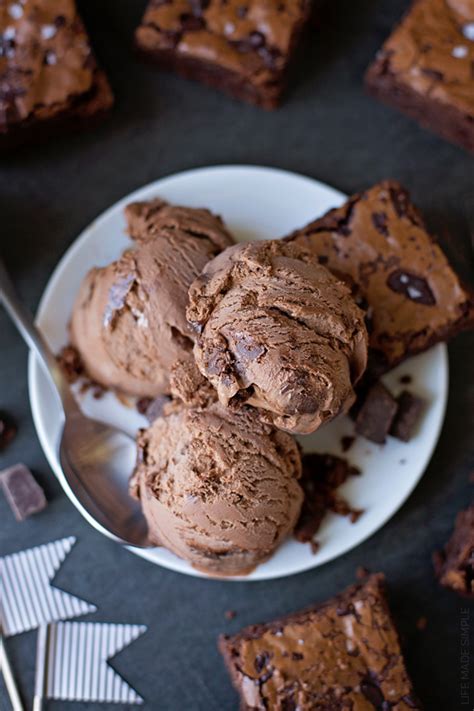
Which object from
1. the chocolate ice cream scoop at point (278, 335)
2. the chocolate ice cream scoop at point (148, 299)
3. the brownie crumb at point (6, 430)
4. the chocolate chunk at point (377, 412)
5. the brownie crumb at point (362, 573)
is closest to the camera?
the chocolate ice cream scoop at point (278, 335)

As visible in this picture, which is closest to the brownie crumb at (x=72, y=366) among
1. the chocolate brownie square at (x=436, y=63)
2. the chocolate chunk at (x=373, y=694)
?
the chocolate chunk at (x=373, y=694)

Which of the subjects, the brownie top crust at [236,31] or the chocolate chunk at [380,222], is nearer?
the chocolate chunk at [380,222]

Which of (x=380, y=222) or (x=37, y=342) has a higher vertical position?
(x=380, y=222)

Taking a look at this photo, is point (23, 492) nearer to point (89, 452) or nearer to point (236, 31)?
point (89, 452)

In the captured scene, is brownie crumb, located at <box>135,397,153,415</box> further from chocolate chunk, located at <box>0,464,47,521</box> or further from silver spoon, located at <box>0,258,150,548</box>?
chocolate chunk, located at <box>0,464,47,521</box>

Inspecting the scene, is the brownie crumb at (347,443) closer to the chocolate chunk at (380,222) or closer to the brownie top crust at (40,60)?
the chocolate chunk at (380,222)

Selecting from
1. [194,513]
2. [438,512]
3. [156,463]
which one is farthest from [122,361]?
[438,512]

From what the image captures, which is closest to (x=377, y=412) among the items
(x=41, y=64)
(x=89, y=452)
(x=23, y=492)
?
(x=89, y=452)

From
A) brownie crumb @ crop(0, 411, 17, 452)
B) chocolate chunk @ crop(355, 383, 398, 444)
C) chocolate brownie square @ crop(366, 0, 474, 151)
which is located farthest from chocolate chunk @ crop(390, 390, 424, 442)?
brownie crumb @ crop(0, 411, 17, 452)
